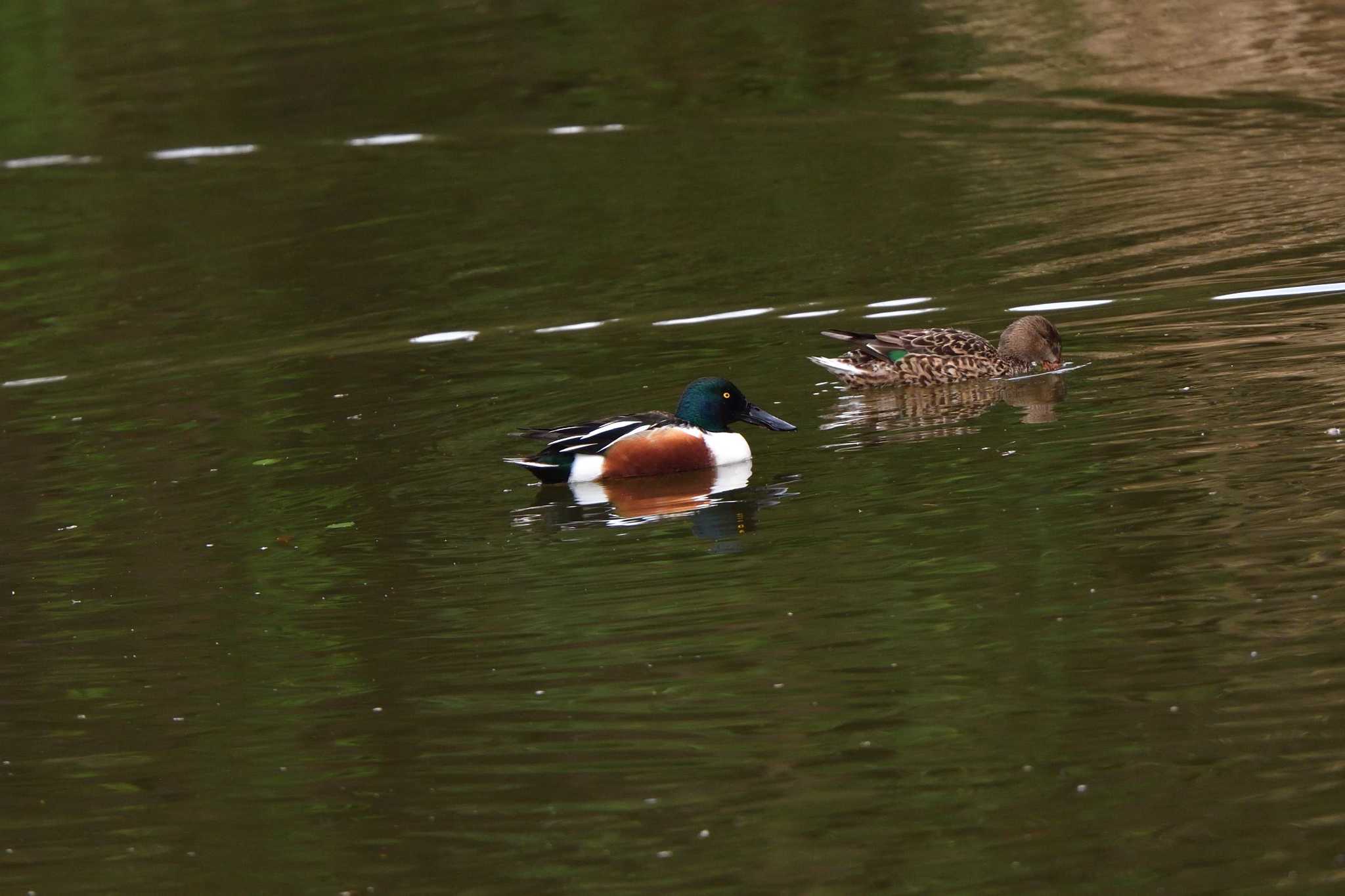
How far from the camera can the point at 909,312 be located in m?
16.2

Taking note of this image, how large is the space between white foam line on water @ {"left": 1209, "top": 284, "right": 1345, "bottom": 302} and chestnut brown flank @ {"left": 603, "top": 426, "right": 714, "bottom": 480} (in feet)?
14.2

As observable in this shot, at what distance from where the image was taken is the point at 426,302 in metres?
18.9

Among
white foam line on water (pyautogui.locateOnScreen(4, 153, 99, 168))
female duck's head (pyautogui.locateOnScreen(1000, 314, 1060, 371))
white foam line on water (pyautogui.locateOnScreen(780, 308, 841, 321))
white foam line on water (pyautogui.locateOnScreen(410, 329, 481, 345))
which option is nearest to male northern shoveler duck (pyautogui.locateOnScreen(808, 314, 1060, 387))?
female duck's head (pyautogui.locateOnScreen(1000, 314, 1060, 371))

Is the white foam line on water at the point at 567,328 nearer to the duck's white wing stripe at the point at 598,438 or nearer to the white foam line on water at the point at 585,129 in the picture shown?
the duck's white wing stripe at the point at 598,438

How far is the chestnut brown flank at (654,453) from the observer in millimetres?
12461

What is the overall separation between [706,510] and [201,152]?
17360mm

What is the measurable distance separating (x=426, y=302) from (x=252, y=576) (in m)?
8.05

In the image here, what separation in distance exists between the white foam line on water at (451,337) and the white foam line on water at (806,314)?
8.26 feet

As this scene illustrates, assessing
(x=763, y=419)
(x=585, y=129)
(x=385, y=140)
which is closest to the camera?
(x=763, y=419)

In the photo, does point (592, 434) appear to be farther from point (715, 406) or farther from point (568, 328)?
point (568, 328)

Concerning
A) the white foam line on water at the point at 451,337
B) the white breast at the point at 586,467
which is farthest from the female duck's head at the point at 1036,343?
the white foam line on water at the point at 451,337

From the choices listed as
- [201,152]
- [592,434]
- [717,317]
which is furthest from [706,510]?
[201,152]

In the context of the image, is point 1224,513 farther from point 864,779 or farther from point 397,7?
point 397,7

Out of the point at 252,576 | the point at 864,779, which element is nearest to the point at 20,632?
the point at 252,576
